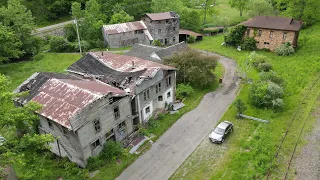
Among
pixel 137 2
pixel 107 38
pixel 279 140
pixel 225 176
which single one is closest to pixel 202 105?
pixel 279 140

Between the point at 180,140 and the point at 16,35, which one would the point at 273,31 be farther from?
the point at 16,35

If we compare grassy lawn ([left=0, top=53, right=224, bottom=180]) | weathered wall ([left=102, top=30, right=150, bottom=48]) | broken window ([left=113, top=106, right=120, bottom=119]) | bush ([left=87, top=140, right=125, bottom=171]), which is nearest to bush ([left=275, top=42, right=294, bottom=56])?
grassy lawn ([left=0, top=53, right=224, bottom=180])

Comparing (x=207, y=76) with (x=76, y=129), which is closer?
(x=76, y=129)

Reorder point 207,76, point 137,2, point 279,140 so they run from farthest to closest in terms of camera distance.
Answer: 1. point 137,2
2. point 207,76
3. point 279,140

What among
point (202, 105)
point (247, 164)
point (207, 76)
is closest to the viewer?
point (247, 164)

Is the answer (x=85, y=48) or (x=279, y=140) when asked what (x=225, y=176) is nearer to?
(x=279, y=140)

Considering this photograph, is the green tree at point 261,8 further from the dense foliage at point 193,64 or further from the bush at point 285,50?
the dense foliage at point 193,64

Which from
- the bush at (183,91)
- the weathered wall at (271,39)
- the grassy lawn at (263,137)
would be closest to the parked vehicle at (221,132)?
the grassy lawn at (263,137)
